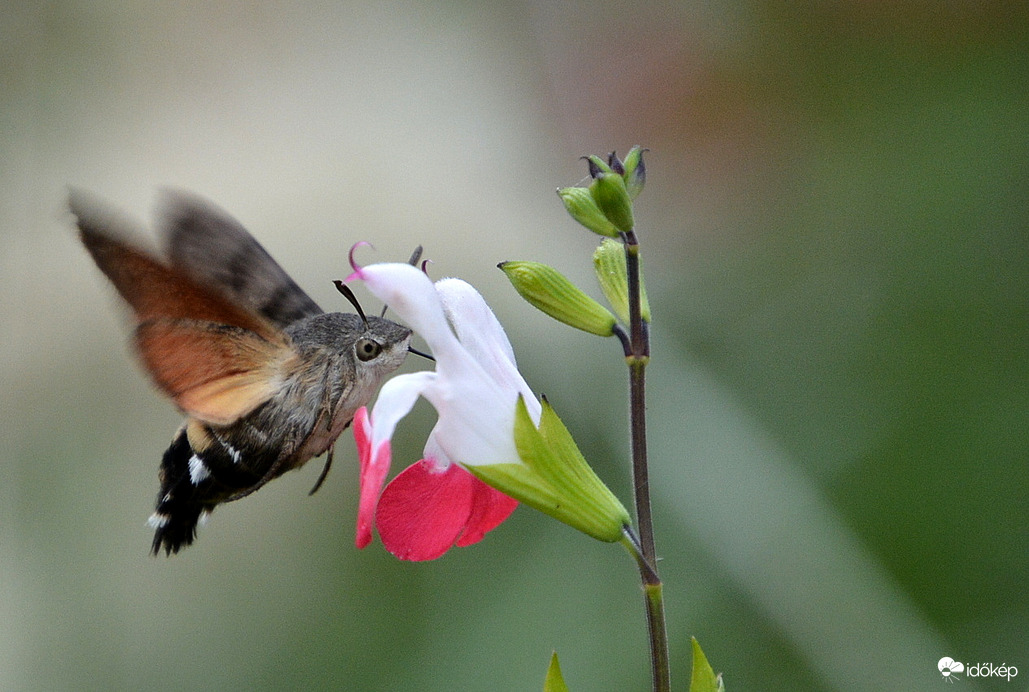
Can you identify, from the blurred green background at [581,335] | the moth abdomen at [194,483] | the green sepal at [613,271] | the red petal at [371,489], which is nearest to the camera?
the red petal at [371,489]

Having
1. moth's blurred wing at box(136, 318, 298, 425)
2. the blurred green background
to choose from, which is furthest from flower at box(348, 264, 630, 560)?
the blurred green background

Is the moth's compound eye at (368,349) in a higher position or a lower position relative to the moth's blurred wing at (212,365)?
lower

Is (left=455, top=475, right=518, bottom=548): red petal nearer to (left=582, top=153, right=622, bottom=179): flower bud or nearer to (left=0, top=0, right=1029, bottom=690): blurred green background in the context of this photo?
(left=582, top=153, right=622, bottom=179): flower bud

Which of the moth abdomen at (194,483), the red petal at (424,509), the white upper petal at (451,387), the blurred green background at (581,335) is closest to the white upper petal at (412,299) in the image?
the white upper petal at (451,387)

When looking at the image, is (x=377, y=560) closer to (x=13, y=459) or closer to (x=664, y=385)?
(x=664, y=385)

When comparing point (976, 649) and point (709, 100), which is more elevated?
point (709, 100)

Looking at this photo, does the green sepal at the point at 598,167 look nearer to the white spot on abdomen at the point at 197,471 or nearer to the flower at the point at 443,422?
the flower at the point at 443,422

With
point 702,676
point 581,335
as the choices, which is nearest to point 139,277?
point 702,676

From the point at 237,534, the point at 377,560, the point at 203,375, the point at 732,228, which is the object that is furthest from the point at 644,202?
the point at 203,375
